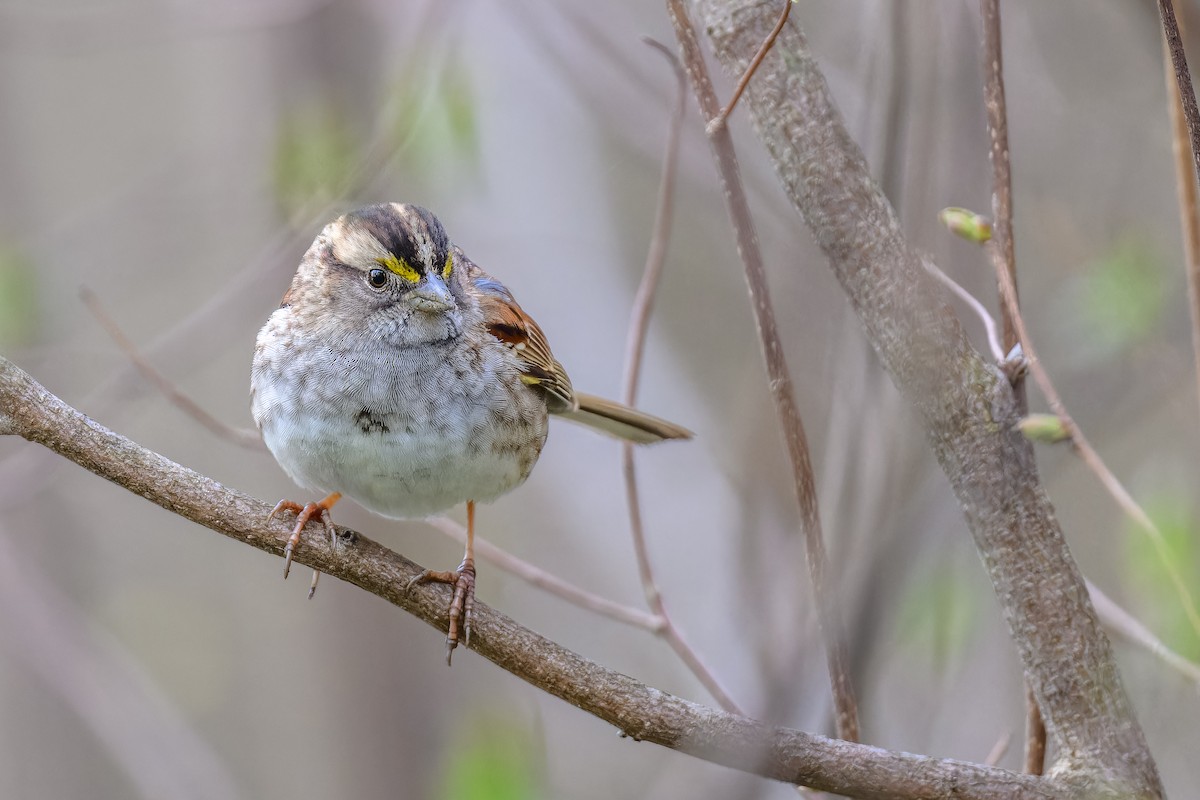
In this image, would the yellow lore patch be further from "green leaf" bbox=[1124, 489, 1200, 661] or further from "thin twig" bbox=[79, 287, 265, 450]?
"green leaf" bbox=[1124, 489, 1200, 661]

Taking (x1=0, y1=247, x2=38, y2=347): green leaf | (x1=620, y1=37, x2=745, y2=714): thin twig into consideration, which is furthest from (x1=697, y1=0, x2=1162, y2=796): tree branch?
(x1=0, y1=247, x2=38, y2=347): green leaf

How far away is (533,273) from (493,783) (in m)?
3.02

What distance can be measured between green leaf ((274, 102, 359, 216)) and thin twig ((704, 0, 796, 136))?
6.15ft

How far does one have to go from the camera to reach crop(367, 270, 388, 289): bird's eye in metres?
2.97

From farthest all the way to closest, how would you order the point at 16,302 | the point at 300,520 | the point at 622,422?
the point at 16,302 → the point at 622,422 → the point at 300,520

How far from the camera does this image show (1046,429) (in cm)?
203

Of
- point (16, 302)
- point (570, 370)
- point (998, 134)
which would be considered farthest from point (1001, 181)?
point (570, 370)

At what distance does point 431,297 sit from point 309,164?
3.61ft

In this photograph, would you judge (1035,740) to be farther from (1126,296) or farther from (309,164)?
(309,164)

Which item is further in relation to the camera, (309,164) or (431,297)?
(309,164)

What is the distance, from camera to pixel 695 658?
2615 mm

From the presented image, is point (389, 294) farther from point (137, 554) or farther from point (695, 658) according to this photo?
point (137, 554)

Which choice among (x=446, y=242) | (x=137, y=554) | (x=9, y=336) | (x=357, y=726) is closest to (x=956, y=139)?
(x=446, y=242)

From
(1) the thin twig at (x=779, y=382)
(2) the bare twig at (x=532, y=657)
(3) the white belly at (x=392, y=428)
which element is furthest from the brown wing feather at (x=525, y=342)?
(1) the thin twig at (x=779, y=382)
